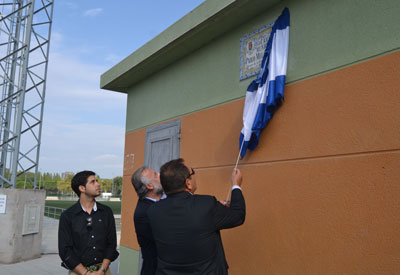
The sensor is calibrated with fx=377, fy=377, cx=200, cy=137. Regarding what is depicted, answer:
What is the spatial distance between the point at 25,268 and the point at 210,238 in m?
7.72

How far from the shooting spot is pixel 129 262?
A: 6.02 metres

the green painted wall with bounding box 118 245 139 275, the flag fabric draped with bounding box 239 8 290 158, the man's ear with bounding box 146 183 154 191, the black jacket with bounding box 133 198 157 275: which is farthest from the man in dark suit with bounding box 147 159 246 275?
the green painted wall with bounding box 118 245 139 275

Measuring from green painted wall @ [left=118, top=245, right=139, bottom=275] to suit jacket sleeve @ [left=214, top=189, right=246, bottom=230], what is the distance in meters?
3.54

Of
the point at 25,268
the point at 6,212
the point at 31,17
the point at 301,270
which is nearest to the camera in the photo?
the point at 301,270

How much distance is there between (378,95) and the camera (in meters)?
2.71

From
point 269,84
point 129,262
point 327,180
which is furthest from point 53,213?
point 327,180

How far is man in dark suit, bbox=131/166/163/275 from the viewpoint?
3209mm

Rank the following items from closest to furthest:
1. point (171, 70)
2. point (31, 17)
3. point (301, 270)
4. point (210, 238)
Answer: point (210, 238)
point (301, 270)
point (171, 70)
point (31, 17)

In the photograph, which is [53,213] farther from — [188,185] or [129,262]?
[188,185]

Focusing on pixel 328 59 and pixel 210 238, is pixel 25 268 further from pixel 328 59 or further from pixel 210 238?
pixel 328 59

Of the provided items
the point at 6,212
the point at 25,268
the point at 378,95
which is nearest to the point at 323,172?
the point at 378,95

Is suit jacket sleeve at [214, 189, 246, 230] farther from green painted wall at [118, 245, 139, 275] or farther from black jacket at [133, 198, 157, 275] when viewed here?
green painted wall at [118, 245, 139, 275]

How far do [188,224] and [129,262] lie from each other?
3.88 m

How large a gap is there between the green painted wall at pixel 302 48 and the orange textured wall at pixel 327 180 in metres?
0.13
